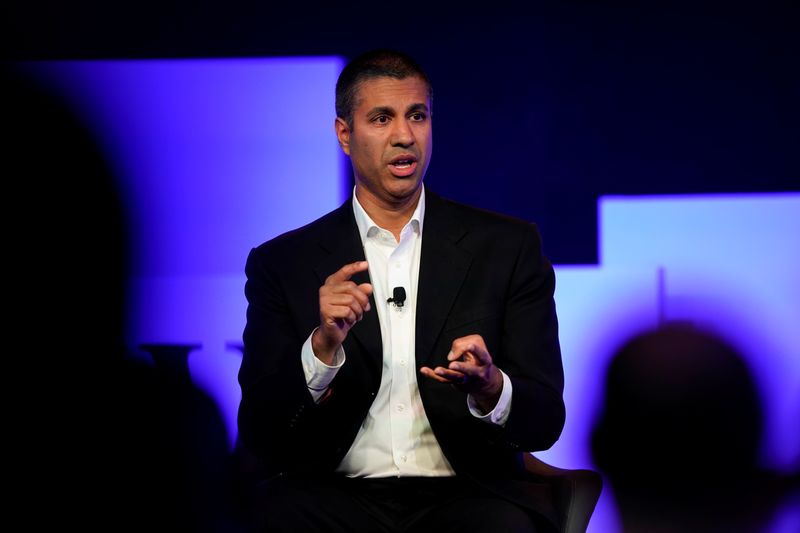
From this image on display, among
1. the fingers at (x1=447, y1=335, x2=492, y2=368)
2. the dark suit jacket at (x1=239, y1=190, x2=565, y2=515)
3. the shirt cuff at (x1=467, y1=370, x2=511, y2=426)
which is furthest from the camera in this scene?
the dark suit jacket at (x1=239, y1=190, x2=565, y2=515)

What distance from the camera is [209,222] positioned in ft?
10.9

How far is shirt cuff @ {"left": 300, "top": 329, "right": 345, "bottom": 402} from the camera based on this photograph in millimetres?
2053

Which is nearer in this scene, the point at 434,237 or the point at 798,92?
the point at 434,237

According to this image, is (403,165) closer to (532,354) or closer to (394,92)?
(394,92)

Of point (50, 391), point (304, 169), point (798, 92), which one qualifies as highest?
point (798, 92)

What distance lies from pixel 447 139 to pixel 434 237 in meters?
1.02

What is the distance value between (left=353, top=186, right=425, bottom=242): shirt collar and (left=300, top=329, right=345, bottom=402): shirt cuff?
39 cm

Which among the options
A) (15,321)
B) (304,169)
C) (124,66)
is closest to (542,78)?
(304,169)

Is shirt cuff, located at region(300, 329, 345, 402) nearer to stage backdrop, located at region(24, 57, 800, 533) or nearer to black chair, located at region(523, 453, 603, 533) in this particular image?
black chair, located at region(523, 453, 603, 533)

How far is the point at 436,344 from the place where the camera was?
219 centimetres

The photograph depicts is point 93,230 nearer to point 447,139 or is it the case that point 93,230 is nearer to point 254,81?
point 254,81

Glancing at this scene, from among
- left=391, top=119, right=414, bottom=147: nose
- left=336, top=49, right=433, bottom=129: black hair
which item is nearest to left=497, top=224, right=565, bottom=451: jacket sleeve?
left=391, top=119, right=414, bottom=147: nose

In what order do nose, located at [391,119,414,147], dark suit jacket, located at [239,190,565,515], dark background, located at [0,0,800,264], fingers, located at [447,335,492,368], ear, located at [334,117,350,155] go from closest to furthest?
fingers, located at [447,335,492,368], dark suit jacket, located at [239,190,565,515], nose, located at [391,119,414,147], ear, located at [334,117,350,155], dark background, located at [0,0,800,264]

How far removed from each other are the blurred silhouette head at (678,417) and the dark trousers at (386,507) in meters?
1.36
